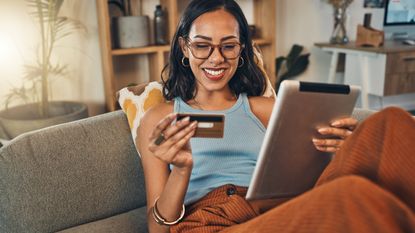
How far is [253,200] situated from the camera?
0.98 meters

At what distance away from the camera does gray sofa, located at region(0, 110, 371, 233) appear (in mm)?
1089

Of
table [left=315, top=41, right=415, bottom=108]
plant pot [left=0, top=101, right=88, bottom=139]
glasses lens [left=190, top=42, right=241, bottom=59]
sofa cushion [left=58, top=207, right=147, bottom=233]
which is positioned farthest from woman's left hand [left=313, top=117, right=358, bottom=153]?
table [left=315, top=41, right=415, bottom=108]

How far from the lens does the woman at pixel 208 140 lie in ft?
3.13

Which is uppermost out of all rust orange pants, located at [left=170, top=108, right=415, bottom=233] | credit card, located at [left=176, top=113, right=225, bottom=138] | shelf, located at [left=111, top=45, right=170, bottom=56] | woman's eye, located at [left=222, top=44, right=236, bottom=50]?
woman's eye, located at [left=222, top=44, right=236, bottom=50]

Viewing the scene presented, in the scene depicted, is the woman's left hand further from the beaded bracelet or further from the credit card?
the beaded bracelet

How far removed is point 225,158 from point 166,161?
10.7 inches

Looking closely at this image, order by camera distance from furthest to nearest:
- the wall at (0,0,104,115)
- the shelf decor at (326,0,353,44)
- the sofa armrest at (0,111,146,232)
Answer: the shelf decor at (326,0,353,44) < the wall at (0,0,104,115) < the sofa armrest at (0,111,146,232)

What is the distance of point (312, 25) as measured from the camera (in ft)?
10.9

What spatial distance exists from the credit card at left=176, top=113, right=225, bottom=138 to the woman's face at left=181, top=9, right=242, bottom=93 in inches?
12.0

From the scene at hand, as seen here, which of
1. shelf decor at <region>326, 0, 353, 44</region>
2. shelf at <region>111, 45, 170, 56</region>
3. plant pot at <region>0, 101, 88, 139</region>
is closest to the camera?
plant pot at <region>0, 101, 88, 139</region>

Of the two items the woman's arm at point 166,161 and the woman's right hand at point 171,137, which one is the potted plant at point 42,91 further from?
the woman's right hand at point 171,137

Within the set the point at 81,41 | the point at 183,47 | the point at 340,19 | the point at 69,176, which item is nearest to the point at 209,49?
the point at 183,47

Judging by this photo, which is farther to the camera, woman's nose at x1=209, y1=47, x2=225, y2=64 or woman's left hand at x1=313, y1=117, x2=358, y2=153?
woman's nose at x1=209, y1=47, x2=225, y2=64

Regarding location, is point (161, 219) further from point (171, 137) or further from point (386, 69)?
point (386, 69)
